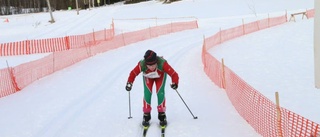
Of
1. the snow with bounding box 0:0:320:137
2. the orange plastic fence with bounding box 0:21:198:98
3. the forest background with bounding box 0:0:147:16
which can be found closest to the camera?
the snow with bounding box 0:0:320:137

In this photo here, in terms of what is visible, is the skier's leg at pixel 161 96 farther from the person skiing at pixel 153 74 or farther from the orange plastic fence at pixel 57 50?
the orange plastic fence at pixel 57 50

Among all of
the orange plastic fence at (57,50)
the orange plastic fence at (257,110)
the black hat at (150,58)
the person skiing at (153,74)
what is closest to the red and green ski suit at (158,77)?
the person skiing at (153,74)

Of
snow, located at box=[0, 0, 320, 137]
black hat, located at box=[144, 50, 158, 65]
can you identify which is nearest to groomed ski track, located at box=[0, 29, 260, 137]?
snow, located at box=[0, 0, 320, 137]

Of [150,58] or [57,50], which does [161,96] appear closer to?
[150,58]

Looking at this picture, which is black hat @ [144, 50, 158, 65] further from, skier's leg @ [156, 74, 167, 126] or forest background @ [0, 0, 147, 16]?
forest background @ [0, 0, 147, 16]

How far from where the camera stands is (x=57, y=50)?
2398 centimetres

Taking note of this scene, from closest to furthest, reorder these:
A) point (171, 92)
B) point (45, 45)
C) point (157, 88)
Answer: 1. point (157, 88)
2. point (171, 92)
3. point (45, 45)

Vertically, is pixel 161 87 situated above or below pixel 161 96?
above

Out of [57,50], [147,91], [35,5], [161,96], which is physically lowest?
[57,50]

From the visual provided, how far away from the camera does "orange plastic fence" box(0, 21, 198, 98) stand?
12.2 m

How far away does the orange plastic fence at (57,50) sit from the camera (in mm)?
12203

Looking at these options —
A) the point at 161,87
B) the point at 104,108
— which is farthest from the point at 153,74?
the point at 104,108

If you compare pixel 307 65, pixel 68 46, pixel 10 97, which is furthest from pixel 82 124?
pixel 68 46

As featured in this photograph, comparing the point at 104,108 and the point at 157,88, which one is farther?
the point at 104,108
